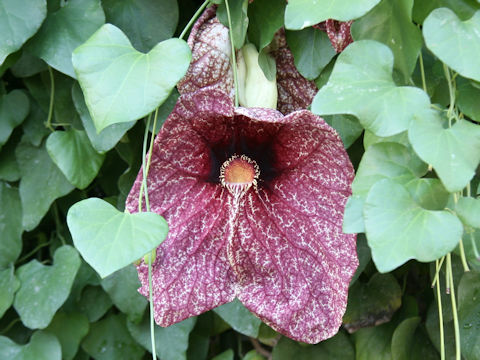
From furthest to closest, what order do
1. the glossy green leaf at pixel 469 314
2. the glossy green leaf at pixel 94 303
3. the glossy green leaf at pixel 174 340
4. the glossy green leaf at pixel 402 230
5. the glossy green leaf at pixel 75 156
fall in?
the glossy green leaf at pixel 94 303 → the glossy green leaf at pixel 174 340 → the glossy green leaf at pixel 75 156 → the glossy green leaf at pixel 469 314 → the glossy green leaf at pixel 402 230

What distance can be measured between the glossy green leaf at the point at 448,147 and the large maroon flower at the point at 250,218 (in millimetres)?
149

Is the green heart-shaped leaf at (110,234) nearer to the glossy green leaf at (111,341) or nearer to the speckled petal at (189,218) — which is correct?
the speckled petal at (189,218)

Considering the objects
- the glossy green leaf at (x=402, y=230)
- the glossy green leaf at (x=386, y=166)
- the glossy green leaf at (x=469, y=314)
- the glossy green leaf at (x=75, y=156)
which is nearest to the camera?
the glossy green leaf at (x=402, y=230)

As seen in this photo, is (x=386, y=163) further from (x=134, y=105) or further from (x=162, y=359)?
(x=162, y=359)

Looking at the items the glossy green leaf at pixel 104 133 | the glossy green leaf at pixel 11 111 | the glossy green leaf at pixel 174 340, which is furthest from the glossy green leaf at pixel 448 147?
the glossy green leaf at pixel 11 111

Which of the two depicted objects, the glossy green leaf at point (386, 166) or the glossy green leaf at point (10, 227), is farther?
the glossy green leaf at point (10, 227)

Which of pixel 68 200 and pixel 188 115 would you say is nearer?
pixel 188 115

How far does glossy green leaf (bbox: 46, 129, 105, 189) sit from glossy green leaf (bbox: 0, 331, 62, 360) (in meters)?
0.34

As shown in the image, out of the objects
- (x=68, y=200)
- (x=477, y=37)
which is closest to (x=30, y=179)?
(x=68, y=200)

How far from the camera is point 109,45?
71 cm

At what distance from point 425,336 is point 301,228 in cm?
41

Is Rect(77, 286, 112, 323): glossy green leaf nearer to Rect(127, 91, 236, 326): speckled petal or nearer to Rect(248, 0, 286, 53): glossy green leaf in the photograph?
Rect(127, 91, 236, 326): speckled petal

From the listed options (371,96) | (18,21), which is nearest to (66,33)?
(18,21)

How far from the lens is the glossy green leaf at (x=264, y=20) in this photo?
86 cm
